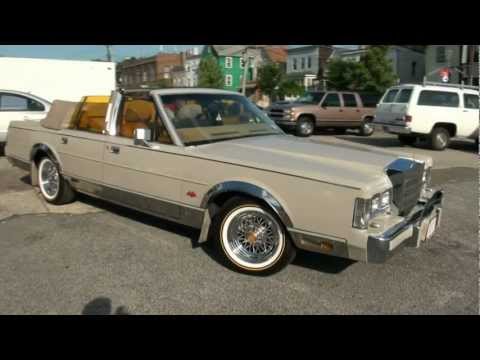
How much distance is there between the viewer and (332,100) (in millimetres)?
17734

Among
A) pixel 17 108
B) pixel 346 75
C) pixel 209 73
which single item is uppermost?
pixel 209 73

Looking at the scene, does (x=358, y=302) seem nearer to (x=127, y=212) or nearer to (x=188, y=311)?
(x=188, y=311)

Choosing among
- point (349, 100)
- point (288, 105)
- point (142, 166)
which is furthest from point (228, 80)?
point (142, 166)

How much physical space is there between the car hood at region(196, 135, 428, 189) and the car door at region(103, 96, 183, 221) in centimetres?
45

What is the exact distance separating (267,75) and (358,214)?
4549cm

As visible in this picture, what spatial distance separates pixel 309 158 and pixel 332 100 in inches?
575

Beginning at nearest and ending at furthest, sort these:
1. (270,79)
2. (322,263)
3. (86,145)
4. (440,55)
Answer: (322,263)
(86,145)
(440,55)
(270,79)

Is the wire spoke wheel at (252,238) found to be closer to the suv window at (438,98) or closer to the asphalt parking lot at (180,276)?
the asphalt parking lot at (180,276)

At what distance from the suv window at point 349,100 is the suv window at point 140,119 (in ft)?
47.2

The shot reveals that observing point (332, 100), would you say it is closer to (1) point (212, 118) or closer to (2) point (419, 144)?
(2) point (419, 144)

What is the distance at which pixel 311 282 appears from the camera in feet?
12.5

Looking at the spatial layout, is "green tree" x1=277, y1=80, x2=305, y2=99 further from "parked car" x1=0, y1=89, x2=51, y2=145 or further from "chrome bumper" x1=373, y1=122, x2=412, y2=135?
"parked car" x1=0, y1=89, x2=51, y2=145

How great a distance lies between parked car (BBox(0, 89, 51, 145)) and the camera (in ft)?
34.7
